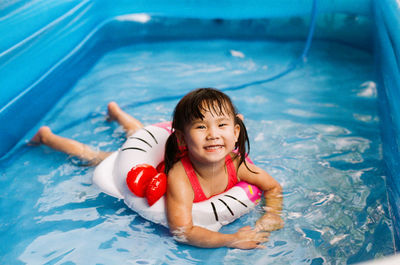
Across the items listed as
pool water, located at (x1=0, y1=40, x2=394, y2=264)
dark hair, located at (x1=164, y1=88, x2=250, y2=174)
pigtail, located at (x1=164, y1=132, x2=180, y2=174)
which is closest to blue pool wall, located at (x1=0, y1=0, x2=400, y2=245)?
pool water, located at (x1=0, y1=40, x2=394, y2=264)

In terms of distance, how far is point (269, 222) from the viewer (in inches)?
78.2

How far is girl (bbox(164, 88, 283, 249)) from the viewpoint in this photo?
1806 mm

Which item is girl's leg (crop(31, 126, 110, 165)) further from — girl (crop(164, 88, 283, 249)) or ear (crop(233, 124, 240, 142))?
ear (crop(233, 124, 240, 142))

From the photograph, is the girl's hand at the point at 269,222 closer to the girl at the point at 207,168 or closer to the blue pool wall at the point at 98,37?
the girl at the point at 207,168

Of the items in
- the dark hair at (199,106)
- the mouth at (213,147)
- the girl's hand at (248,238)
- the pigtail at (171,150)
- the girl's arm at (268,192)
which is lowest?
the girl's hand at (248,238)

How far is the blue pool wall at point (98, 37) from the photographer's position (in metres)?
2.50

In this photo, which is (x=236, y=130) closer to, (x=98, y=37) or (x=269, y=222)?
(x=269, y=222)

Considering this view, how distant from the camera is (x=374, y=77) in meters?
3.36

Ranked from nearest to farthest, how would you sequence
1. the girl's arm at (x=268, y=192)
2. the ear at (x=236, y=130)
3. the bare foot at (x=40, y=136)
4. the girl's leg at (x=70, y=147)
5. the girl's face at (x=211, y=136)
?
the girl's face at (x=211, y=136) < the ear at (x=236, y=130) < the girl's arm at (x=268, y=192) < the girl's leg at (x=70, y=147) < the bare foot at (x=40, y=136)

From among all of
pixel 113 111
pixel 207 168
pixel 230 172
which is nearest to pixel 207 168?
pixel 207 168

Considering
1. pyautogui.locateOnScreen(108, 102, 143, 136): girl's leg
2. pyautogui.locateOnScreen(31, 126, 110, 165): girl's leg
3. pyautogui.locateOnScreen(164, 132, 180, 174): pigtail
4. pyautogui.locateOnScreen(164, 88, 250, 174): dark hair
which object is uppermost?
pyautogui.locateOnScreen(164, 88, 250, 174): dark hair

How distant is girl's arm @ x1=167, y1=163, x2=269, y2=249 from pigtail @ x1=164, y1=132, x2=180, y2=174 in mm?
77

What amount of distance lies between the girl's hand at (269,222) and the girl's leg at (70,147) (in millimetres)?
973

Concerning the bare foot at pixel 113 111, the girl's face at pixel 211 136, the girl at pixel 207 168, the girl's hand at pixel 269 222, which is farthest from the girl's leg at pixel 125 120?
the girl's hand at pixel 269 222
